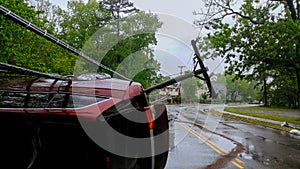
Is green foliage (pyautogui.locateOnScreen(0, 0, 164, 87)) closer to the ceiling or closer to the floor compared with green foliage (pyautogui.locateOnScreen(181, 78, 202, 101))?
closer to the ceiling

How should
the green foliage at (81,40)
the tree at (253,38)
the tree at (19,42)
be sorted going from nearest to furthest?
the green foliage at (81,40) < the tree at (19,42) < the tree at (253,38)

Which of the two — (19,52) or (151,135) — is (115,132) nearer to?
(151,135)

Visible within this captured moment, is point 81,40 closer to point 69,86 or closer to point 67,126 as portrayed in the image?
point 69,86

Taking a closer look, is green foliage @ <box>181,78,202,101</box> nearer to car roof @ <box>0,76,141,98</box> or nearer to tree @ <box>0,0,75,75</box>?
car roof @ <box>0,76,141,98</box>

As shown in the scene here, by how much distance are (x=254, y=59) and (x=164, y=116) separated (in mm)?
18044

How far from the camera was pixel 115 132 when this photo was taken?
2281mm

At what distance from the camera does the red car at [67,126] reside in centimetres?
204

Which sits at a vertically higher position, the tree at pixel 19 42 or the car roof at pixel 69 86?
the tree at pixel 19 42

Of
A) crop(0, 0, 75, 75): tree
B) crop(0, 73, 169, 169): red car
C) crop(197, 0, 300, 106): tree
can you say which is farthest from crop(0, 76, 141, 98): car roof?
crop(197, 0, 300, 106): tree

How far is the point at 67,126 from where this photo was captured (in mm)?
2033

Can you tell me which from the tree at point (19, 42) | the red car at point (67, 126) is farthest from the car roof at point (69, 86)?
the tree at point (19, 42)

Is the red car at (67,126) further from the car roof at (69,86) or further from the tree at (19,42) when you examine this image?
the tree at (19,42)

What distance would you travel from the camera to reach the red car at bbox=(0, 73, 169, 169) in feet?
6.70

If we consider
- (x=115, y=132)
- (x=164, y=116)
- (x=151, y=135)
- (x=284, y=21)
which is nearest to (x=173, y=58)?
(x=164, y=116)
